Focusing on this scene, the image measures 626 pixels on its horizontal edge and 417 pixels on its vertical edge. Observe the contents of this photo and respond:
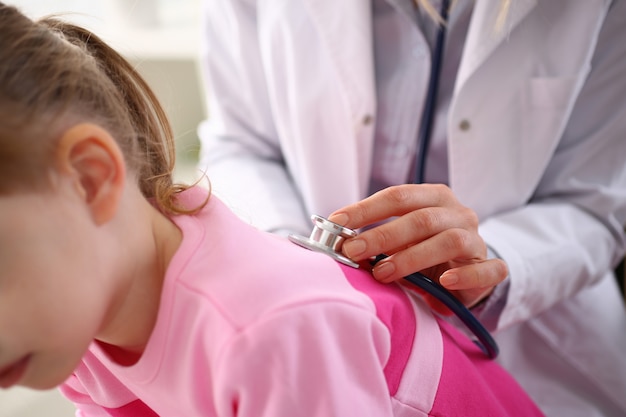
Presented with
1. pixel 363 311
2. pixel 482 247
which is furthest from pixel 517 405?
pixel 363 311

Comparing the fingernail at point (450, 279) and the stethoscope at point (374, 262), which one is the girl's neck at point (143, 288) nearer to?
the stethoscope at point (374, 262)

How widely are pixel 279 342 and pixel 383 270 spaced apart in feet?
0.54

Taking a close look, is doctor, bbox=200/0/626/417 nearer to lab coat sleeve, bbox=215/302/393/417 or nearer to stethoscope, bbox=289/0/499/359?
stethoscope, bbox=289/0/499/359

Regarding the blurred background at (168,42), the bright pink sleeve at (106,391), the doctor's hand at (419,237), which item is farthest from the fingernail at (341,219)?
the blurred background at (168,42)

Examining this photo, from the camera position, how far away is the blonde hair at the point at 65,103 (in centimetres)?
44

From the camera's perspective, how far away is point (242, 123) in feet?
3.61

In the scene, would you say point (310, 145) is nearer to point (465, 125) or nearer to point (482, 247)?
point (465, 125)

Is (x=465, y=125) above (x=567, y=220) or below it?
above

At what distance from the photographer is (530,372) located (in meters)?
0.86

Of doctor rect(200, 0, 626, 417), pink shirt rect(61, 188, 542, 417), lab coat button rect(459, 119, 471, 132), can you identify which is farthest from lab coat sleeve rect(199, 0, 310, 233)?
pink shirt rect(61, 188, 542, 417)

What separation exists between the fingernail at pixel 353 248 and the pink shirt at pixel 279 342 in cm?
2

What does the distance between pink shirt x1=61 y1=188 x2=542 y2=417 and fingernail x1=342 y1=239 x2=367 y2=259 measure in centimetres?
2

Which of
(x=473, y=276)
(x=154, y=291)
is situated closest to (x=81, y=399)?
(x=154, y=291)

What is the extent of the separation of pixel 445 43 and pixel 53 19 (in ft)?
1.77
